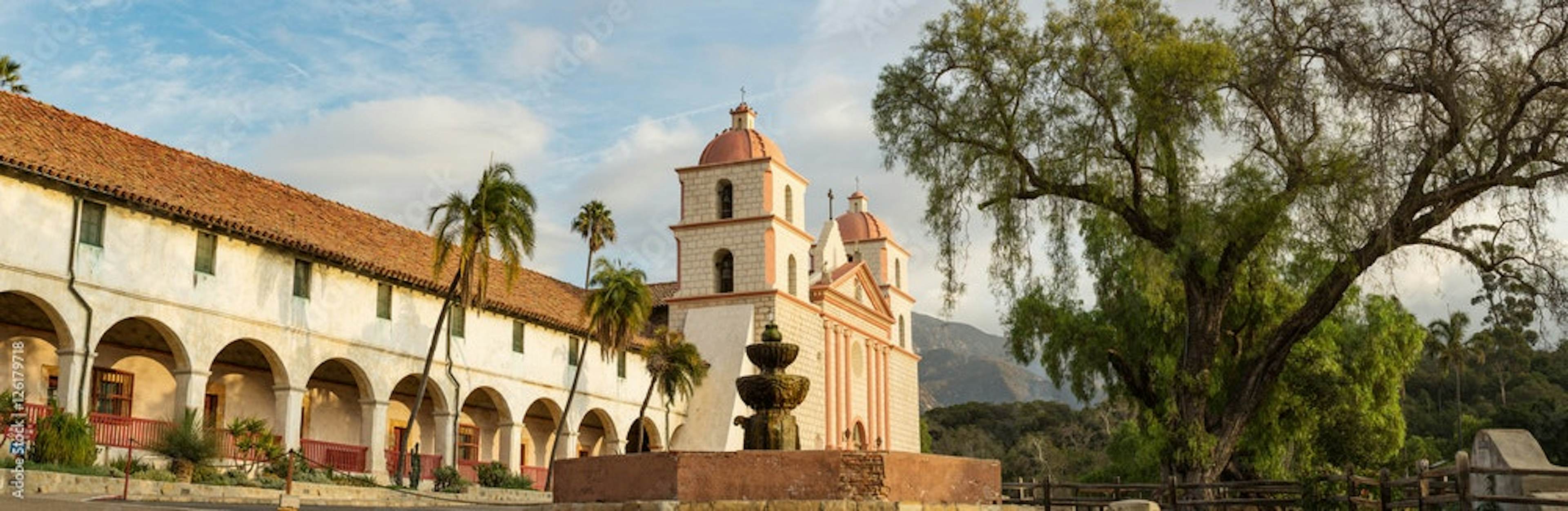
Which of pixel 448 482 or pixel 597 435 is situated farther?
pixel 597 435

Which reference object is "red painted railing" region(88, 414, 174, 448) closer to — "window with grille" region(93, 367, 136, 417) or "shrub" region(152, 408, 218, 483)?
"shrub" region(152, 408, 218, 483)

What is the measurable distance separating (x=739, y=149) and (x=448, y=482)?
1740 centimetres

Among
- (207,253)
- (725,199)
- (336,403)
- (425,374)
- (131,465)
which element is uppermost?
(725,199)

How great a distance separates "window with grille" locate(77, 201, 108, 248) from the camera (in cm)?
2139

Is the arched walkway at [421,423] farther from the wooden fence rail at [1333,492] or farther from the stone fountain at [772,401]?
the stone fountain at [772,401]

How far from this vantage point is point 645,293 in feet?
114

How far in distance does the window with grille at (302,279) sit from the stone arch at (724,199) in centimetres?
1758

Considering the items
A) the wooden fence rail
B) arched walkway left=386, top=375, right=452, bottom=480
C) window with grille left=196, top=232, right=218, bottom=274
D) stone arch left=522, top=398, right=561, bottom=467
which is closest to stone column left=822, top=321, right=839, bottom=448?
stone arch left=522, top=398, right=561, bottom=467

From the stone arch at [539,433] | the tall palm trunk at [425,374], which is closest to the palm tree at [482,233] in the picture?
the tall palm trunk at [425,374]

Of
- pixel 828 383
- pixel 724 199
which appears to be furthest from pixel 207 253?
pixel 828 383

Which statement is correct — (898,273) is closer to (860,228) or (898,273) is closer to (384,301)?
(860,228)

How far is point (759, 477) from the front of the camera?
1381 cm

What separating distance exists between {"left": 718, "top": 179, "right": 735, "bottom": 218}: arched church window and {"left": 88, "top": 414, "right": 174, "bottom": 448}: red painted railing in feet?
71.5

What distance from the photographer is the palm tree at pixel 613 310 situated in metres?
34.1
